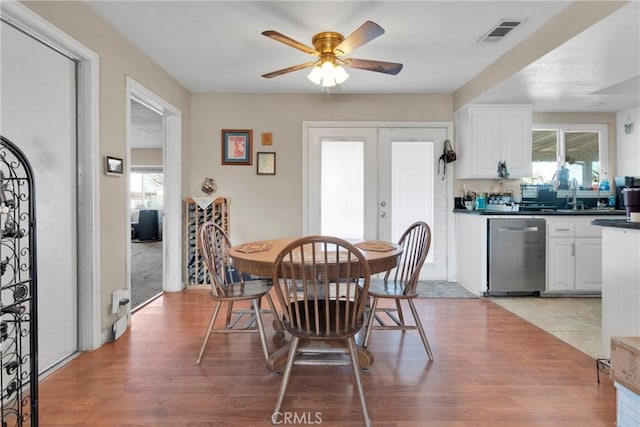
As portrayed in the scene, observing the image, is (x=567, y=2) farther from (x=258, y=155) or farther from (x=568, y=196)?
(x=258, y=155)

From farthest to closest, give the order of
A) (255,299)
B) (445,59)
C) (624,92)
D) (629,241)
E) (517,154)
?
(517,154)
(624,92)
(445,59)
(255,299)
(629,241)

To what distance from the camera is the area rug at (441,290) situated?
3676mm

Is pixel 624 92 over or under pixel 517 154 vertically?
over

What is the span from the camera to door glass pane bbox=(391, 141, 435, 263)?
4234 mm

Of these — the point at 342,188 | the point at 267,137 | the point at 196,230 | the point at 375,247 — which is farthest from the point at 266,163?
the point at 375,247

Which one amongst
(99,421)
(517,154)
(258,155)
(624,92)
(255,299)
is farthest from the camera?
(258,155)

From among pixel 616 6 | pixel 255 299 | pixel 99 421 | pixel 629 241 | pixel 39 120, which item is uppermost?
pixel 616 6

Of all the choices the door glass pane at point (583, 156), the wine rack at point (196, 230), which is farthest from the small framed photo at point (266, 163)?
the door glass pane at point (583, 156)

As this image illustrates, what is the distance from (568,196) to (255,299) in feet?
14.1

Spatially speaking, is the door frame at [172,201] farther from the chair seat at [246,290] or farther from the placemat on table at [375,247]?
the placemat on table at [375,247]

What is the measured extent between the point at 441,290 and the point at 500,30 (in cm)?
266

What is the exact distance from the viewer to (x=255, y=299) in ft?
7.09

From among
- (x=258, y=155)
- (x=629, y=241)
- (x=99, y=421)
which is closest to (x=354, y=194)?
(x=258, y=155)

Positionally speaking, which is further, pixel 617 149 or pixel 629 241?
pixel 617 149
